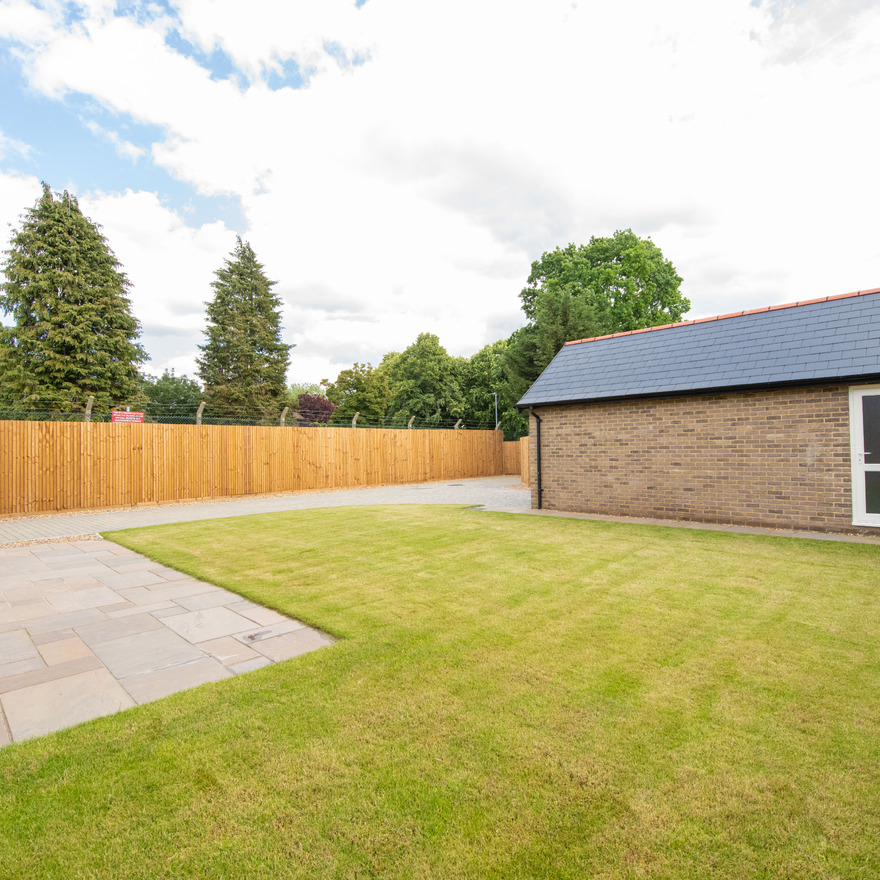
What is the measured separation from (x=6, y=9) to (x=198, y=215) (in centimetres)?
841

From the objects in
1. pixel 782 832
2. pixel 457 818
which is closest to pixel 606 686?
pixel 782 832

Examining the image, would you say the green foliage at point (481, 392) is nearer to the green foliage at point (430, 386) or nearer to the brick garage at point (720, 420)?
the green foliage at point (430, 386)

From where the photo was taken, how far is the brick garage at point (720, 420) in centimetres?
720

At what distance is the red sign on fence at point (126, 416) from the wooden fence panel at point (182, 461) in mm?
308

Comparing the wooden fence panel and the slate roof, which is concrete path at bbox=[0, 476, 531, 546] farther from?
the slate roof

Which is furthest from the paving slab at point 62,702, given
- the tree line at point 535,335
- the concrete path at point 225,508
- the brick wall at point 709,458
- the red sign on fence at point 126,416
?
the tree line at point 535,335

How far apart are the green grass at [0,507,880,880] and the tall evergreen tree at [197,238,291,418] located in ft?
94.5

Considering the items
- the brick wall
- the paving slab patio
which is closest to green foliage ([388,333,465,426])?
the brick wall

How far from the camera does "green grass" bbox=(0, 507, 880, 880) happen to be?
159 cm

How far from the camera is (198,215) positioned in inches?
612

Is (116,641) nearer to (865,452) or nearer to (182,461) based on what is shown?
(865,452)

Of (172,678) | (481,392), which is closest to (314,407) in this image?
(481,392)

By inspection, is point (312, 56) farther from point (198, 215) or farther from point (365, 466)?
point (365, 466)

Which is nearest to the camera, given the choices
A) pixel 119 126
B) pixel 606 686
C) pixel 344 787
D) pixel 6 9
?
pixel 344 787
